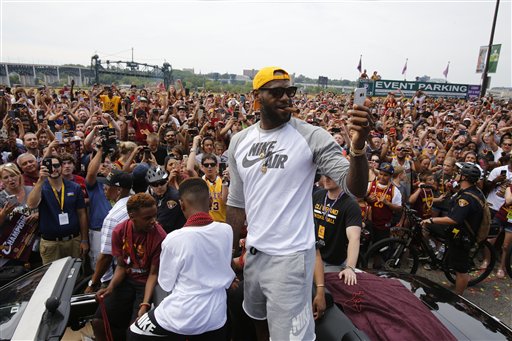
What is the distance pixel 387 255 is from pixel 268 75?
459cm

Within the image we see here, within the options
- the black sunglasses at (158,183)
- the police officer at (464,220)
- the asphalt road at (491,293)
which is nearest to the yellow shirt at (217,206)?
the black sunglasses at (158,183)

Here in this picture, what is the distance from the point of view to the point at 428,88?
30.5 metres

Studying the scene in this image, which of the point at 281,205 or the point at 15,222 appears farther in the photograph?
the point at 15,222

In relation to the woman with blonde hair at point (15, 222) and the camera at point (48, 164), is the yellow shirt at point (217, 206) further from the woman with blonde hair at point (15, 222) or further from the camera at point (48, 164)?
the woman with blonde hair at point (15, 222)

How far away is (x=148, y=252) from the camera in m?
3.00

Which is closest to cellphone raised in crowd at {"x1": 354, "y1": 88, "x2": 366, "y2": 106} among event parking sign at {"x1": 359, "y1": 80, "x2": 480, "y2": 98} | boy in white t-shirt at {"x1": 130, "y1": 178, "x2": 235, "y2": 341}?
boy in white t-shirt at {"x1": 130, "y1": 178, "x2": 235, "y2": 341}

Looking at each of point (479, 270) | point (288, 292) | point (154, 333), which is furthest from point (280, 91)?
point (479, 270)

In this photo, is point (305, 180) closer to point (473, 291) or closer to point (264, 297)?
point (264, 297)

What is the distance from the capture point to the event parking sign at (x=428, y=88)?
90.9ft

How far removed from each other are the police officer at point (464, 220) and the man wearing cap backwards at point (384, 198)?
0.73 meters

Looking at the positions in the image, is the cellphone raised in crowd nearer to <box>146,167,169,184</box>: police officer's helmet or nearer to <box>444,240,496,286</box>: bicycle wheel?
<box>146,167,169,184</box>: police officer's helmet

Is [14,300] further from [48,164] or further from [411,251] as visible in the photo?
[411,251]

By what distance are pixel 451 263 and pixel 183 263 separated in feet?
14.3

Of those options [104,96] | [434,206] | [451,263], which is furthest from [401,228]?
[104,96]
